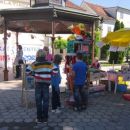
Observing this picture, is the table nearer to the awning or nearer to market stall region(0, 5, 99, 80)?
market stall region(0, 5, 99, 80)

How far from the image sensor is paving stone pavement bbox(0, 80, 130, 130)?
24.8 ft

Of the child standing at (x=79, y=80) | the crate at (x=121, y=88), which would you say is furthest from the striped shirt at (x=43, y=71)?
the crate at (x=121, y=88)

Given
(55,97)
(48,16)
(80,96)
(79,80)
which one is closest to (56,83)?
(55,97)

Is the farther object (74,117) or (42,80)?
(74,117)

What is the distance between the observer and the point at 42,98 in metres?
7.84

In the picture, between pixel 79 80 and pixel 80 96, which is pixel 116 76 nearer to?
pixel 80 96

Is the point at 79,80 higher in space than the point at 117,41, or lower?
lower

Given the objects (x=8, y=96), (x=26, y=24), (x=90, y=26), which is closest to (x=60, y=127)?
(x=8, y=96)

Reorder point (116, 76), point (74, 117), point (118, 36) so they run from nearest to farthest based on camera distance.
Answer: point (74, 117)
point (118, 36)
point (116, 76)

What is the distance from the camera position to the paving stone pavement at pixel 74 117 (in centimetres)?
755

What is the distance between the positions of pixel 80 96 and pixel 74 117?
0.93 metres

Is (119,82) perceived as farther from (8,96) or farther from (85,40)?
(8,96)

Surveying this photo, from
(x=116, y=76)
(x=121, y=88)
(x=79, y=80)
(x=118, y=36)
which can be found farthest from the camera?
(x=121, y=88)

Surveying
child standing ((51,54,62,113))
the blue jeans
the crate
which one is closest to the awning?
the crate
